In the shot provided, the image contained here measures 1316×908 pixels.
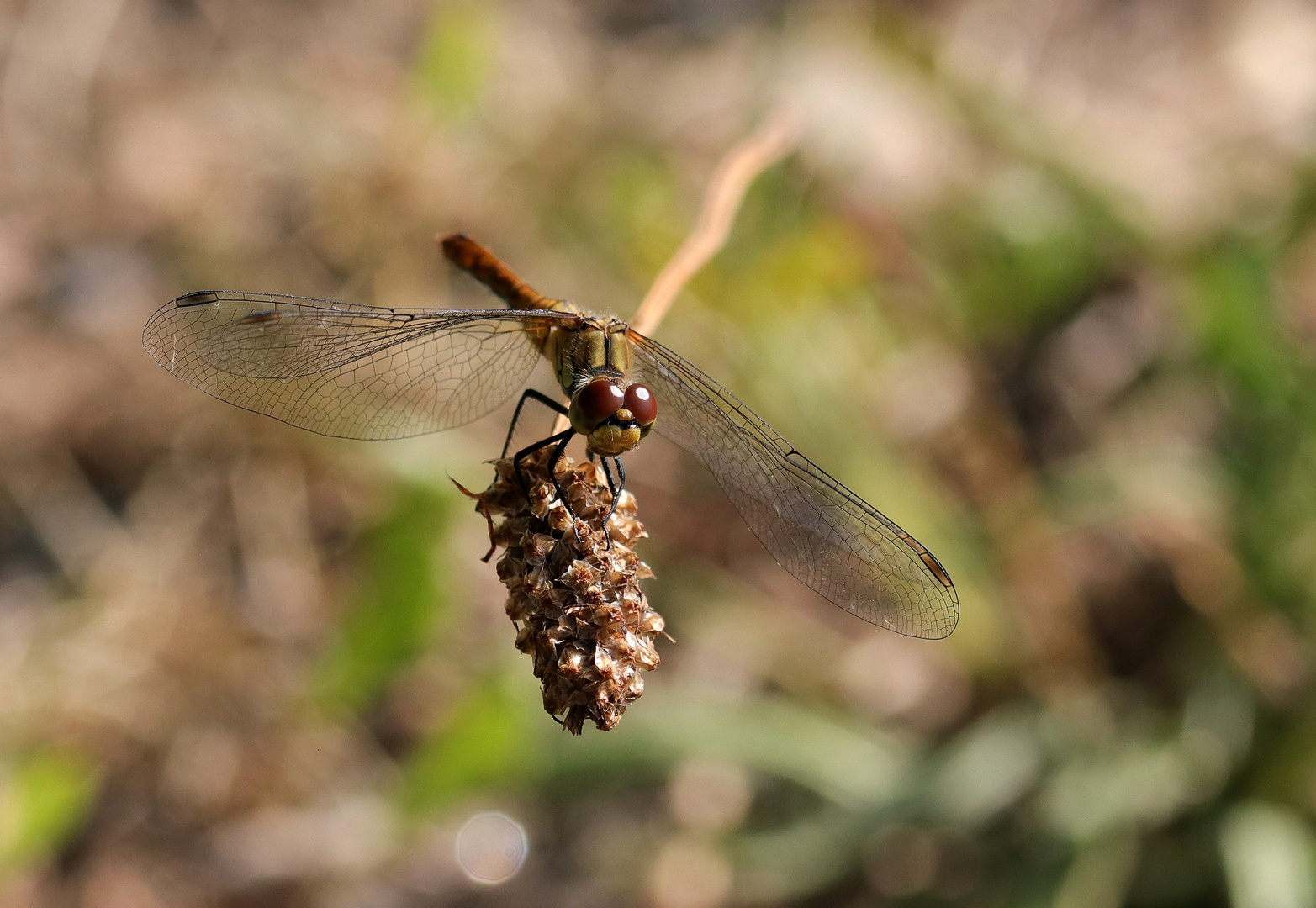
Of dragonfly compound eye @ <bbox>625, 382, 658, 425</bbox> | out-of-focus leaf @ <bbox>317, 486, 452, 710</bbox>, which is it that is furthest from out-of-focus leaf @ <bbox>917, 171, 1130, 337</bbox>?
dragonfly compound eye @ <bbox>625, 382, 658, 425</bbox>

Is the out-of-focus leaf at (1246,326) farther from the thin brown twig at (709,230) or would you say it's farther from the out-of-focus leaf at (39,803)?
the out-of-focus leaf at (39,803)

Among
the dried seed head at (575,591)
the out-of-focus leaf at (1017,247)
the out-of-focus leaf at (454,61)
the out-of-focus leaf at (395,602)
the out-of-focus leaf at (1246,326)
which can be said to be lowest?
the dried seed head at (575,591)

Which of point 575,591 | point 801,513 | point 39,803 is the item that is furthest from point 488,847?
point 575,591

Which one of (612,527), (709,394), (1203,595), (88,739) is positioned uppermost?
(1203,595)

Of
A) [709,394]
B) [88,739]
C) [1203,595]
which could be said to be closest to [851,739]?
[1203,595]

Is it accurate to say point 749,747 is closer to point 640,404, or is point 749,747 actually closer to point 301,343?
point 640,404

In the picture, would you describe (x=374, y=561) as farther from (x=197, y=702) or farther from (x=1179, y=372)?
(x=1179, y=372)

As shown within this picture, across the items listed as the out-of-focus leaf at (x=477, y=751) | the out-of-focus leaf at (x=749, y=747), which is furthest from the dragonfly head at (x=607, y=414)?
the out-of-focus leaf at (x=749, y=747)
